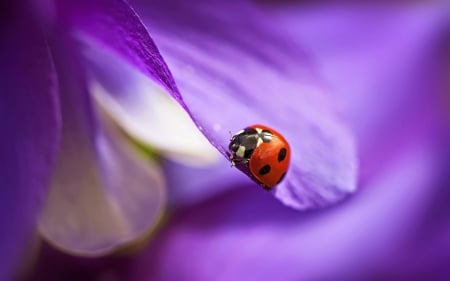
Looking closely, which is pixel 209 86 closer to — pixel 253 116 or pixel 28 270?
pixel 253 116

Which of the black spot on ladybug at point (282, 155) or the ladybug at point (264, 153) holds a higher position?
the black spot on ladybug at point (282, 155)

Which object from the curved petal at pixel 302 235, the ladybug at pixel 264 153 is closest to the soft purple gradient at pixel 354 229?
the curved petal at pixel 302 235

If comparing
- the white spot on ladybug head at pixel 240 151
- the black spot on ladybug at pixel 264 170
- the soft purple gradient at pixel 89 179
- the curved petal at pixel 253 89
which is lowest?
the soft purple gradient at pixel 89 179

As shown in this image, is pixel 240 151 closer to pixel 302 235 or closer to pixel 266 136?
pixel 266 136

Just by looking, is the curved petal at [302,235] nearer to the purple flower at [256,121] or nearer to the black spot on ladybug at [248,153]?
the purple flower at [256,121]

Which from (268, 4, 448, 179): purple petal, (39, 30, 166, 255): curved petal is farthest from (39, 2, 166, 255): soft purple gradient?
(268, 4, 448, 179): purple petal

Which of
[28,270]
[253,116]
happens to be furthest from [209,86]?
[28,270]

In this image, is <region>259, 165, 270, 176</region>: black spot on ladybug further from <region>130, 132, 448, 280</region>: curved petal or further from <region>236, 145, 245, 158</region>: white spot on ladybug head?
<region>130, 132, 448, 280</region>: curved petal
